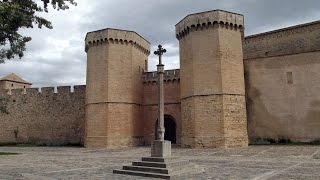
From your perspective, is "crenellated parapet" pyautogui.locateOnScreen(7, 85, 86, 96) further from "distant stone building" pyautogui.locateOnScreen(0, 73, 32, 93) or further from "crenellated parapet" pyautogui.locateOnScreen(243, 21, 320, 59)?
"crenellated parapet" pyautogui.locateOnScreen(243, 21, 320, 59)

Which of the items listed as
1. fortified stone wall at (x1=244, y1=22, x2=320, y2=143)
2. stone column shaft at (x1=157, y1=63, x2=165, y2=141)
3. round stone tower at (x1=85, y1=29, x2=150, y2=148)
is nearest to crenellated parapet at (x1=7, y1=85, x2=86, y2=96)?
round stone tower at (x1=85, y1=29, x2=150, y2=148)

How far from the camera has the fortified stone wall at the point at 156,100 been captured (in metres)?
25.3

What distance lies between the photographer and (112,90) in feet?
79.8

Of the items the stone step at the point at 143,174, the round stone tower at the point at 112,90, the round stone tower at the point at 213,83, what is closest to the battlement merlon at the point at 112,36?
the round stone tower at the point at 112,90

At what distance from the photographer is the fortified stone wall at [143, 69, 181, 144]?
995 inches

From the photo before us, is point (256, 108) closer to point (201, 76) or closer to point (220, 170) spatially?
point (201, 76)

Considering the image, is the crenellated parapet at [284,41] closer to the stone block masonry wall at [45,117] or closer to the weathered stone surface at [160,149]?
the stone block masonry wall at [45,117]

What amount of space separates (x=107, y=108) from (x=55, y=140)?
25.9ft

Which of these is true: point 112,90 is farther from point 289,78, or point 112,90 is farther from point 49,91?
point 289,78

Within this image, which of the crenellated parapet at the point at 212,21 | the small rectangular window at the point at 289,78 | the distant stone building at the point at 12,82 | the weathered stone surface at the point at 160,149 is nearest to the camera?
the weathered stone surface at the point at 160,149

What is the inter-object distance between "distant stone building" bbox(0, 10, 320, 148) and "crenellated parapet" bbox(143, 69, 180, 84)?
0.08 metres

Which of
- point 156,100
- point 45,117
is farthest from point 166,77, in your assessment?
point 45,117

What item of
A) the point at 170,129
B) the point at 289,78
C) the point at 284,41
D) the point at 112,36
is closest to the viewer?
the point at 289,78

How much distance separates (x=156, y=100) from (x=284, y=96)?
9295 millimetres
